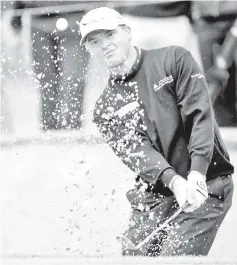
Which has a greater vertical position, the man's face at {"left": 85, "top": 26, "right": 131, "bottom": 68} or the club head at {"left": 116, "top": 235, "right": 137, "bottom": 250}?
the man's face at {"left": 85, "top": 26, "right": 131, "bottom": 68}

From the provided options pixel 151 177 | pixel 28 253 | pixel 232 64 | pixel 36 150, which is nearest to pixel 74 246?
pixel 28 253

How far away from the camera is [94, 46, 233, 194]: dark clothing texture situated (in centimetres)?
215

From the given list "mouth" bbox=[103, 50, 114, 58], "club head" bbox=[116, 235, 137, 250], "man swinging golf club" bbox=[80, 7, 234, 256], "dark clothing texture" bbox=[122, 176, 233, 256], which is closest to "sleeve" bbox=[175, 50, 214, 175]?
"man swinging golf club" bbox=[80, 7, 234, 256]

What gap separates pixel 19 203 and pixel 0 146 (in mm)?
265

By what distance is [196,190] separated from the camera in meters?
2.08

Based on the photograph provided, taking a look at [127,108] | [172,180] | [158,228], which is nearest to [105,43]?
[127,108]

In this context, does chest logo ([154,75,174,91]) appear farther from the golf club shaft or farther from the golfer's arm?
the golf club shaft

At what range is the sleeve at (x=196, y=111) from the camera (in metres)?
2.13

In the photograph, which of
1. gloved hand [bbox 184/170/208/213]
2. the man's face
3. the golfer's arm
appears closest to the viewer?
gloved hand [bbox 184/170/208/213]

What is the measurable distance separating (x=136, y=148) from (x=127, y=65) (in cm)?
26

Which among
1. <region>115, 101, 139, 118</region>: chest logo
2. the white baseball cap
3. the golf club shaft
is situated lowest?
the golf club shaft

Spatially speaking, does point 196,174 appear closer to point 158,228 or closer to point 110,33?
point 158,228

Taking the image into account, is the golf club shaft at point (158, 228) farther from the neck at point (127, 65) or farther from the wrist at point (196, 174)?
the neck at point (127, 65)

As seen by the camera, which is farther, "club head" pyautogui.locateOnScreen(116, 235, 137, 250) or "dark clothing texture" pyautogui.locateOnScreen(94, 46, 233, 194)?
"club head" pyautogui.locateOnScreen(116, 235, 137, 250)
